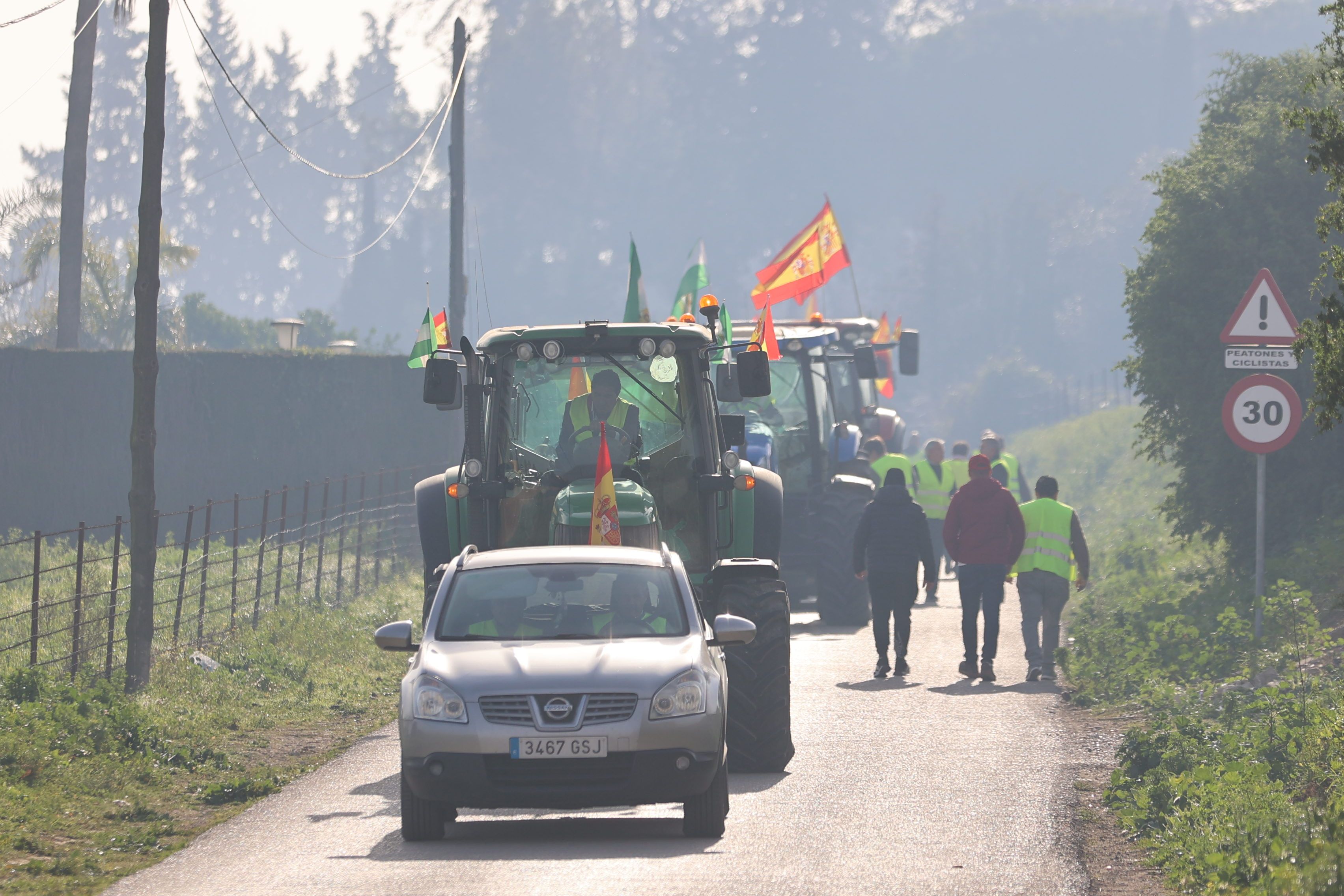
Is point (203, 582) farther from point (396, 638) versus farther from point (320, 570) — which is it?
point (396, 638)

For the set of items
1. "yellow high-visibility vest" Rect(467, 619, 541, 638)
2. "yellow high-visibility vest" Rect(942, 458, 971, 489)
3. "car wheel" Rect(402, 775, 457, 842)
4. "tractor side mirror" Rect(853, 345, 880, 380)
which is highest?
"tractor side mirror" Rect(853, 345, 880, 380)

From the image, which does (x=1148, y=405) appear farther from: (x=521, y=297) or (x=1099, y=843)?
(x=521, y=297)

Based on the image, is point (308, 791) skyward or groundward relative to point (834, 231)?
groundward

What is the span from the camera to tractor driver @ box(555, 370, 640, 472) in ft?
42.7

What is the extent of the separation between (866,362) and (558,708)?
1469 cm

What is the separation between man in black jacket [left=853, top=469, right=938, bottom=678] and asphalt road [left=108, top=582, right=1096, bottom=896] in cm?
287

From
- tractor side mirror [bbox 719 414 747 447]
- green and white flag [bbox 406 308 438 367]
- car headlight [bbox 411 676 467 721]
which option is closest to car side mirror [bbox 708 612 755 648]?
car headlight [bbox 411 676 467 721]

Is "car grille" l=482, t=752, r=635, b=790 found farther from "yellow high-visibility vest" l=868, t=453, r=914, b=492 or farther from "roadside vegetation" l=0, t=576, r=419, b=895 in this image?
"yellow high-visibility vest" l=868, t=453, r=914, b=492

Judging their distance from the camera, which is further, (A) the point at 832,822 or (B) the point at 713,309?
(B) the point at 713,309

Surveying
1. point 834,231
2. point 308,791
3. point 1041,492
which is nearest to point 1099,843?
point 308,791

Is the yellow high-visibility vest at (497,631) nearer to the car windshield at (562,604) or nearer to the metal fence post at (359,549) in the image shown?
the car windshield at (562,604)

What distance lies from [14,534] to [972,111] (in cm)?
10093

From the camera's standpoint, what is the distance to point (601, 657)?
9.43m

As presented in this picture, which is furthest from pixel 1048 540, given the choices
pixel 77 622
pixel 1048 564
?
pixel 77 622
